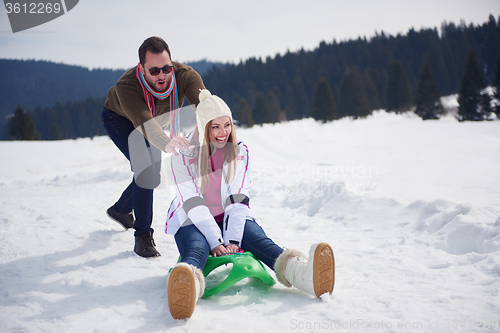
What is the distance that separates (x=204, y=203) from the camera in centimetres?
237

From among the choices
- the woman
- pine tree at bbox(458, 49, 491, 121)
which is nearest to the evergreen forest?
pine tree at bbox(458, 49, 491, 121)

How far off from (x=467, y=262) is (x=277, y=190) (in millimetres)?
2985

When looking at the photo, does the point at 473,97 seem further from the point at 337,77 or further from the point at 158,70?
the point at 337,77

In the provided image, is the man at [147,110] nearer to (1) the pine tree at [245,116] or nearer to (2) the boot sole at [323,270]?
(2) the boot sole at [323,270]

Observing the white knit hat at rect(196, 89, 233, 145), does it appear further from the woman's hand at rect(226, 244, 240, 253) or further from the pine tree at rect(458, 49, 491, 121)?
the pine tree at rect(458, 49, 491, 121)

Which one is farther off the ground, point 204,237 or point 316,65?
point 316,65

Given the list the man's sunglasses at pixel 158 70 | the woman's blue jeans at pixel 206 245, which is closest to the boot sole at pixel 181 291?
the woman's blue jeans at pixel 206 245

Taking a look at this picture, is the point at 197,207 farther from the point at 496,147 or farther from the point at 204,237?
the point at 496,147

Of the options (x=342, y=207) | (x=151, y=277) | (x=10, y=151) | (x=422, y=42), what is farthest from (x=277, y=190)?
(x=422, y=42)

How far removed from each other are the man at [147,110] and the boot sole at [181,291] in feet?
2.99

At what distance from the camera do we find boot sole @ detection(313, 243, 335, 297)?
183cm

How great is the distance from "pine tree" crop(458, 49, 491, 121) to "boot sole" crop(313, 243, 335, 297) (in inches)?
1088

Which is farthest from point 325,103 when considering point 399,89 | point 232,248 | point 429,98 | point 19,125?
point 19,125

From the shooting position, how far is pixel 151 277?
2393 mm
